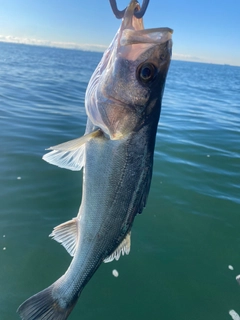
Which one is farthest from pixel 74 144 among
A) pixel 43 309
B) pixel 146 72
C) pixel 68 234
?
pixel 43 309

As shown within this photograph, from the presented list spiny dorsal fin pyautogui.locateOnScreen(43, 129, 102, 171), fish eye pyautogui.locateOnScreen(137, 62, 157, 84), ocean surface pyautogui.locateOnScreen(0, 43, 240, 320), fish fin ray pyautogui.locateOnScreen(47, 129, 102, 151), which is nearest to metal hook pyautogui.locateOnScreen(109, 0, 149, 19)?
fish eye pyautogui.locateOnScreen(137, 62, 157, 84)

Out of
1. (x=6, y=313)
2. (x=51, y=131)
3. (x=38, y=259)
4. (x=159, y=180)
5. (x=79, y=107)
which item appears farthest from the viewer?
(x=79, y=107)

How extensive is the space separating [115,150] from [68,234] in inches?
34.2

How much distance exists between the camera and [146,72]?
2.04 m

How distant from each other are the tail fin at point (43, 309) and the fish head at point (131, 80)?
1370 mm

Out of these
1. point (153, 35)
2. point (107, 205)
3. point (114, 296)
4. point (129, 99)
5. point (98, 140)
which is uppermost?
point (153, 35)

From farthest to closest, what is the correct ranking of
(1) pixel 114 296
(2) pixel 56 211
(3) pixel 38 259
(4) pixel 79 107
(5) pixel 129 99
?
(4) pixel 79 107 < (2) pixel 56 211 < (3) pixel 38 259 < (1) pixel 114 296 < (5) pixel 129 99

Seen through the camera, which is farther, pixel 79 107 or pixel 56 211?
pixel 79 107

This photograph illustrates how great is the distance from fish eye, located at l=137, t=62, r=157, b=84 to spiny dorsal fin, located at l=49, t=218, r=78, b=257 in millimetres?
1261

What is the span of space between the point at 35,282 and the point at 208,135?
8088mm

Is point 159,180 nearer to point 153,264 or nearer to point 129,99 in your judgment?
point 153,264

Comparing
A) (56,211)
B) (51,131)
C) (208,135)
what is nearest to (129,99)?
(56,211)

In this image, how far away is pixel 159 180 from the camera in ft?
21.4

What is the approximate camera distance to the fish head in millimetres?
1963
